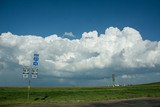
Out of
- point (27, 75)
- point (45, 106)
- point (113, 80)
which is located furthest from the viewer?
point (113, 80)

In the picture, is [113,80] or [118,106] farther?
[113,80]

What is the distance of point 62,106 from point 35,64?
16.1 meters

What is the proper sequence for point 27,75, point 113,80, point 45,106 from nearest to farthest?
point 45,106 → point 27,75 → point 113,80

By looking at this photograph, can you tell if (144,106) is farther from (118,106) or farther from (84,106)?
(84,106)

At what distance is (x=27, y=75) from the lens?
165 ft

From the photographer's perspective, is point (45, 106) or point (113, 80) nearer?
point (45, 106)

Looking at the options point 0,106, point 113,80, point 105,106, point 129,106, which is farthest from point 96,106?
point 113,80

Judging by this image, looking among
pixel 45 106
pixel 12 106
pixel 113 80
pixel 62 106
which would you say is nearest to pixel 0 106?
pixel 12 106

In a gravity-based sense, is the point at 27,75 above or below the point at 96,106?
above

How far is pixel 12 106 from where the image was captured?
37.5m

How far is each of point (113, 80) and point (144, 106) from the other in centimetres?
13652

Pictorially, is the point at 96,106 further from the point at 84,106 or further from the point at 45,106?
the point at 45,106

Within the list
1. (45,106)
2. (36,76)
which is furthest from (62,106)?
(36,76)

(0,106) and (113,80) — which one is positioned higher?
(113,80)
